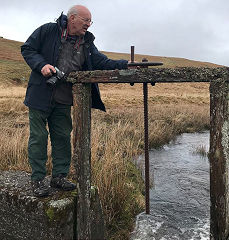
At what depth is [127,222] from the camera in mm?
4238

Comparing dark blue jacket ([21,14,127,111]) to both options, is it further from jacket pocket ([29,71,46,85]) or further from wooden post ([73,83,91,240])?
wooden post ([73,83,91,240])

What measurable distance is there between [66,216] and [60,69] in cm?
156

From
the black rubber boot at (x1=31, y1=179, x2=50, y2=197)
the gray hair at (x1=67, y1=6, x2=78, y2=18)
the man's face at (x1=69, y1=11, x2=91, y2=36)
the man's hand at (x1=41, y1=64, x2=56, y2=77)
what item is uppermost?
the gray hair at (x1=67, y1=6, x2=78, y2=18)

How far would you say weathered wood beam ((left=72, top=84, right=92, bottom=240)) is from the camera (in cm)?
278

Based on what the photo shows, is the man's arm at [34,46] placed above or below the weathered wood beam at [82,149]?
above

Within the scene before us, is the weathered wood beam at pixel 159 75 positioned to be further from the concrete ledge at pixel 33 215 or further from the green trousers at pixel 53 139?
the concrete ledge at pixel 33 215

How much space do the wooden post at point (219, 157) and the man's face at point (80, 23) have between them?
1532mm

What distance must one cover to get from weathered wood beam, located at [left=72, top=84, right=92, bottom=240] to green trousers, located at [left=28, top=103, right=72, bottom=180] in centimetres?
50

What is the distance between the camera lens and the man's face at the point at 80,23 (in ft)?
10.1

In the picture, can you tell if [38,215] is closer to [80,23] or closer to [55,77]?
[55,77]

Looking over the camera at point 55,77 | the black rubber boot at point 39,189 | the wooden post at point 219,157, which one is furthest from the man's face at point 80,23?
the black rubber boot at point 39,189

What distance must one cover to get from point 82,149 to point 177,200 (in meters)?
3.03

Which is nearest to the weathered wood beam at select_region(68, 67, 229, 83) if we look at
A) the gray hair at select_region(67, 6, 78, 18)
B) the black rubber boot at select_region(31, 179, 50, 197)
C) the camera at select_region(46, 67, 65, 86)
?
the camera at select_region(46, 67, 65, 86)

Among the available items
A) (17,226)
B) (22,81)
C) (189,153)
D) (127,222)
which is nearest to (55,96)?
(17,226)
